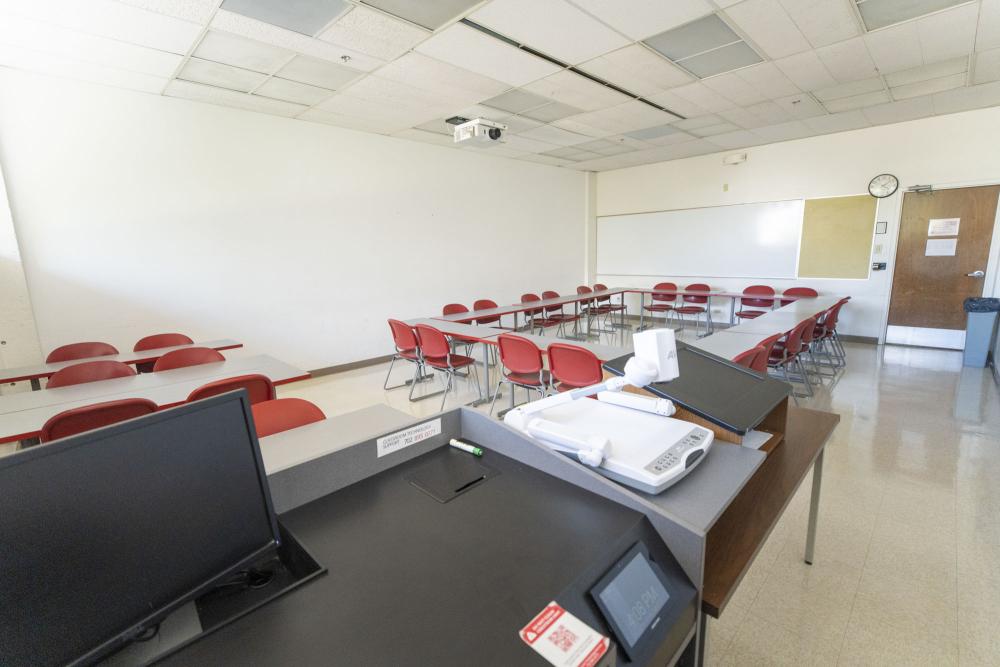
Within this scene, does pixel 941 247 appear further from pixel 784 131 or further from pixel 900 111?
pixel 784 131

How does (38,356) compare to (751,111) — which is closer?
(38,356)

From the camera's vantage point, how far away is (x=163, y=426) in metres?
0.70

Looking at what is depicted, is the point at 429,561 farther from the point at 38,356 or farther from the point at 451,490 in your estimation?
the point at 38,356

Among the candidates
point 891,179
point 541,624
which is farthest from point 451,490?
point 891,179

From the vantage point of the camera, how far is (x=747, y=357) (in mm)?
2748

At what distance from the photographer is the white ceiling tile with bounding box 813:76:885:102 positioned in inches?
169

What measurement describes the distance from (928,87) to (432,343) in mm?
5591

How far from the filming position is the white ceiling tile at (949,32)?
10.2 ft

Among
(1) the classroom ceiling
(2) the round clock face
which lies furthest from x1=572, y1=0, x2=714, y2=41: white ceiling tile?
(2) the round clock face

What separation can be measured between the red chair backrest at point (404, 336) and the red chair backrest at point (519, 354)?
1059 mm

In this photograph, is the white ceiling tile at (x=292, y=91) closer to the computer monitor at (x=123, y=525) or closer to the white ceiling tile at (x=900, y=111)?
the computer monitor at (x=123, y=525)

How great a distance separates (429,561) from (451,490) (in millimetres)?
232

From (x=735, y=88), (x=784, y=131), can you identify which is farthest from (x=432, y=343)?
(x=784, y=131)

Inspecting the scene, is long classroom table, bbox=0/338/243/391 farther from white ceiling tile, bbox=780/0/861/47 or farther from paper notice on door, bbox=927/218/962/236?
paper notice on door, bbox=927/218/962/236
